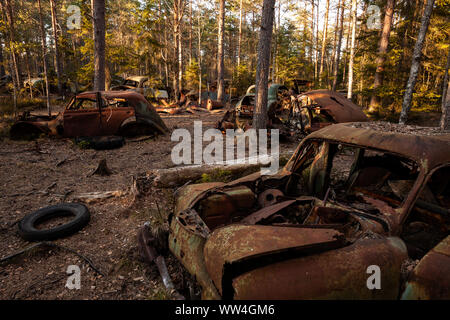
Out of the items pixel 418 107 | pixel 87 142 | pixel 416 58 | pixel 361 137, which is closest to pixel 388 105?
pixel 418 107

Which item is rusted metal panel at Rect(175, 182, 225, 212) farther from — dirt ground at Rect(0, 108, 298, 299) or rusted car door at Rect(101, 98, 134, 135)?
rusted car door at Rect(101, 98, 134, 135)

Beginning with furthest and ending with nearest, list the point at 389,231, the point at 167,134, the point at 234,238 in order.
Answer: the point at 167,134
the point at 389,231
the point at 234,238

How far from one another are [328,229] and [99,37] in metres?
11.9

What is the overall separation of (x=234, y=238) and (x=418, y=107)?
12.3 metres

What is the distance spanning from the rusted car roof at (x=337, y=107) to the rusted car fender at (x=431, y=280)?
652cm

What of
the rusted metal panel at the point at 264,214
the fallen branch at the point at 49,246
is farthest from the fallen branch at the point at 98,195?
the rusted metal panel at the point at 264,214

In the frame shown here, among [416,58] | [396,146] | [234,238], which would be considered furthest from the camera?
[416,58]

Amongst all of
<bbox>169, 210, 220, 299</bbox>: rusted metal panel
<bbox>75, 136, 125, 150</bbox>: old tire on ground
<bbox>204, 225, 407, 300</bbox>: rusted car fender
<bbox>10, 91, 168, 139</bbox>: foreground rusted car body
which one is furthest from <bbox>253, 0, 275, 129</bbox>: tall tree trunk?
<bbox>204, 225, 407, 300</bbox>: rusted car fender

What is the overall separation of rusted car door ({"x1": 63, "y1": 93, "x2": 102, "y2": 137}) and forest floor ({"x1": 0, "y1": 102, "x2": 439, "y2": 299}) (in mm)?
509
